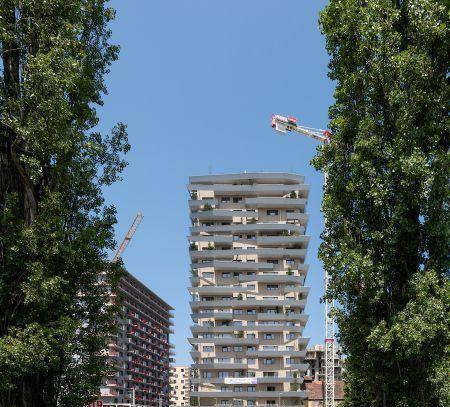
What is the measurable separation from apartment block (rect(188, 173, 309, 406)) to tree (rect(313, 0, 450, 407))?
62868 mm

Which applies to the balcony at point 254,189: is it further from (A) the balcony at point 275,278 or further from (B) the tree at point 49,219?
(B) the tree at point 49,219

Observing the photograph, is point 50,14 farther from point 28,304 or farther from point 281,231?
point 281,231

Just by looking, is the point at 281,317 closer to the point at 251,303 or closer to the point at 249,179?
the point at 251,303

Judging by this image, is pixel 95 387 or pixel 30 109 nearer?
pixel 30 109

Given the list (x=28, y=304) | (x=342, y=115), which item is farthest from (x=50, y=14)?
(x=342, y=115)

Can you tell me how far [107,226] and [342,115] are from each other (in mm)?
9269

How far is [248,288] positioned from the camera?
3253 inches

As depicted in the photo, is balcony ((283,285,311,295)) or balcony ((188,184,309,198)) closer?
balcony ((283,285,311,295))

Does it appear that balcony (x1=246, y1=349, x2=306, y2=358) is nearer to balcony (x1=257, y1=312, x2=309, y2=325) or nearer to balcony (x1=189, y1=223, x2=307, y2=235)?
balcony (x1=257, y1=312, x2=309, y2=325)

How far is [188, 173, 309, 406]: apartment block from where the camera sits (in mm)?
77750

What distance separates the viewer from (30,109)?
51.6 feet

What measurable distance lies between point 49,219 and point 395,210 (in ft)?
34.2

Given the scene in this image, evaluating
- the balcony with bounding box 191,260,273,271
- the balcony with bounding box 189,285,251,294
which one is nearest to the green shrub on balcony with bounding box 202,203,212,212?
the balcony with bounding box 191,260,273,271

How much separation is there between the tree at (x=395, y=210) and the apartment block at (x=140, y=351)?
102 meters
